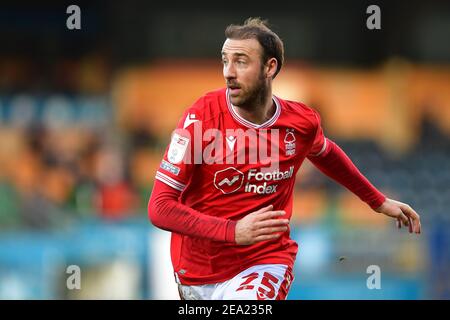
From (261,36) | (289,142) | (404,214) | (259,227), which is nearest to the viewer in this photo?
(259,227)

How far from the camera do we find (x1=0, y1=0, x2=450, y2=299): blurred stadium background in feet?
48.7

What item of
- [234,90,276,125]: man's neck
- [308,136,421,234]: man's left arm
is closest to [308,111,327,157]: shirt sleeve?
[308,136,421,234]: man's left arm

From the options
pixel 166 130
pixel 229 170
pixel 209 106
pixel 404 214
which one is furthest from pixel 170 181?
pixel 166 130

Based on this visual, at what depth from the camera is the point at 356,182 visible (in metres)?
7.31

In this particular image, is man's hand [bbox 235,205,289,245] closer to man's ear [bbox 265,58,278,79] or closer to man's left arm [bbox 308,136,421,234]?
man's ear [bbox 265,58,278,79]

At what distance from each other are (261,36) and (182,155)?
964 mm

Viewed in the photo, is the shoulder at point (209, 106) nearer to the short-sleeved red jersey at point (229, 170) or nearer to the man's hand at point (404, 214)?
the short-sleeved red jersey at point (229, 170)

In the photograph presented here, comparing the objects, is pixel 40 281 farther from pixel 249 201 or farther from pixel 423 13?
pixel 423 13

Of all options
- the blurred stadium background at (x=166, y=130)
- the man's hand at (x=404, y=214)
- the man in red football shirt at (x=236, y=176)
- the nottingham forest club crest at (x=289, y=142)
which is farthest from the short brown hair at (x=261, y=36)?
the blurred stadium background at (x=166, y=130)

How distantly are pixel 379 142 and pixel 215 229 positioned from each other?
18.0m

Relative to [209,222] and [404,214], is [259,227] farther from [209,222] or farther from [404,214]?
[404,214]

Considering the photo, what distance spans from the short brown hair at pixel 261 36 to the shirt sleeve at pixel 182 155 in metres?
0.64

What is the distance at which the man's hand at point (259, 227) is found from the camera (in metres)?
6.05
